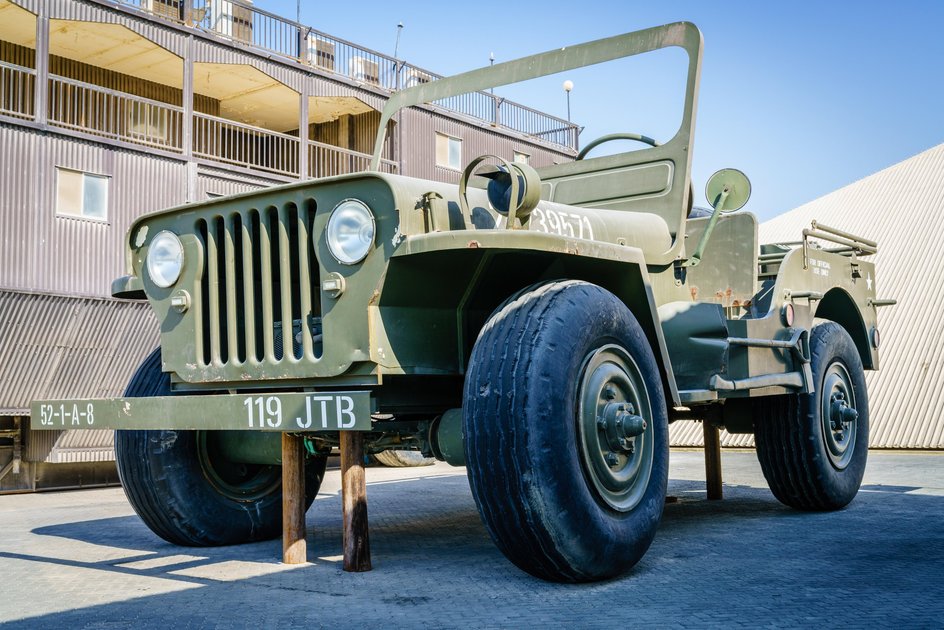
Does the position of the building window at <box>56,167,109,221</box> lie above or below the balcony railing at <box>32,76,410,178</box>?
below

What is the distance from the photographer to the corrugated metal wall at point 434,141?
2159 centimetres

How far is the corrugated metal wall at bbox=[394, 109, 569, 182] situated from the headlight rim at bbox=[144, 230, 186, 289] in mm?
15012

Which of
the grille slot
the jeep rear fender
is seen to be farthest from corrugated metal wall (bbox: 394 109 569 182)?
the jeep rear fender

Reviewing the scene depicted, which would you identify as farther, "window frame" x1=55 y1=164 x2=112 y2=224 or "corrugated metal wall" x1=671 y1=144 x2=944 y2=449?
"corrugated metal wall" x1=671 y1=144 x2=944 y2=449

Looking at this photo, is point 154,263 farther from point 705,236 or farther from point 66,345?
point 66,345

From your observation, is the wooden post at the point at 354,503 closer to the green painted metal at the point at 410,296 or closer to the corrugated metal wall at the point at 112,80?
the green painted metal at the point at 410,296

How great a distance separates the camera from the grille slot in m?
4.71

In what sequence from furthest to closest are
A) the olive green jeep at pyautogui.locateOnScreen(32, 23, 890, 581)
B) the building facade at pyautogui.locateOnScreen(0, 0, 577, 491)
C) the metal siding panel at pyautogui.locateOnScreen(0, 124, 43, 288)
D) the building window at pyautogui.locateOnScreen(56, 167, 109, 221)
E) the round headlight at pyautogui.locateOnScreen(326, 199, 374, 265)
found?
the building window at pyautogui.locateOnScreen(56, 167, 109, 221) < the metal siding panel at pyautogui.locateOnScreen(0, 124, 43, 288) < the building facade at pyautogui.locateOnScreen(0, 0, 577, 491) < the round headlight at pyautogui.locateOnScreen(326, 199, 374, 265) < the olive green jeep at pyautogui.locateOnScreen(32, 23, 890, 581)

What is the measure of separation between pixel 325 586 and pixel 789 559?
224 cm

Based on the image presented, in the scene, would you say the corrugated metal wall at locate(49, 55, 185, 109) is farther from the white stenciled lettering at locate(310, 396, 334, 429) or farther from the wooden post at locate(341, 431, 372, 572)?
the white stenciled lettering at locate(310, 396, 334, 429)

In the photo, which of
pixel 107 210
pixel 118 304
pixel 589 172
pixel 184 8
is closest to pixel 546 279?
pixel 589 172

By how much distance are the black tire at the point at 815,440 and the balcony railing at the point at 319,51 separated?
12004 mm

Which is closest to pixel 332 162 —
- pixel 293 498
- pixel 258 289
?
pixel 258 289

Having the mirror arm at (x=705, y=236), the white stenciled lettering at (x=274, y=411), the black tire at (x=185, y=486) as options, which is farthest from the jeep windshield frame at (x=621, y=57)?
the white stenciled lettering at (x=274, y=411)
